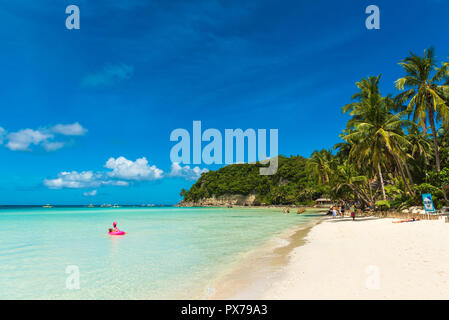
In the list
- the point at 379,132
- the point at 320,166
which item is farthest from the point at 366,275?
the point at 320,166

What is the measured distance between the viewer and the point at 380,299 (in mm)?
4152

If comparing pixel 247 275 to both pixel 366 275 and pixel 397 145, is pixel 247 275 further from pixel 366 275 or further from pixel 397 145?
pixel 397 145

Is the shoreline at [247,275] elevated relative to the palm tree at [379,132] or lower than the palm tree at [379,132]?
lower

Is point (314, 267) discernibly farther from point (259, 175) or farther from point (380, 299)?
point (259, 175)

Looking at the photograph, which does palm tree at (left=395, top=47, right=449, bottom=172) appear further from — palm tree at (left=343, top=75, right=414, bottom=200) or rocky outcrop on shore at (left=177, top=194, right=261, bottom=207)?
rocky outcrop on shore at (left=177, top=194, right=261, bottom=207)

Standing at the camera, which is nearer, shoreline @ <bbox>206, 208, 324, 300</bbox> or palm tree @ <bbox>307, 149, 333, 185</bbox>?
shoreline @ <bbox>206, 208, 324, 300</bbox>

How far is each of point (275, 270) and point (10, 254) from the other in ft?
36.9

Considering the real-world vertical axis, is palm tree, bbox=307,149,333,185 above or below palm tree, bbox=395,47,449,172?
below

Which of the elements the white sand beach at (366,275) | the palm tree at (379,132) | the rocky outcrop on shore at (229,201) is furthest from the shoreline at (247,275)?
the rocky outcrop on shore at (229,201)

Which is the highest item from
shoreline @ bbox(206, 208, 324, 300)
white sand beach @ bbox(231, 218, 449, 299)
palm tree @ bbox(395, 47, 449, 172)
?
palm tree @ bbox(395, 47, 449, 172)

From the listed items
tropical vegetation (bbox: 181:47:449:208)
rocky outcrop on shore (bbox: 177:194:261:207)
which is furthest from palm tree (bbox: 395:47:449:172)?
rocky outcrop on shore (bbox: 177:194:261:207)

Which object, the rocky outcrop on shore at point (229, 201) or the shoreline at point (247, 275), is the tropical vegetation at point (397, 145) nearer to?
the shoreline at point (247, 275)
